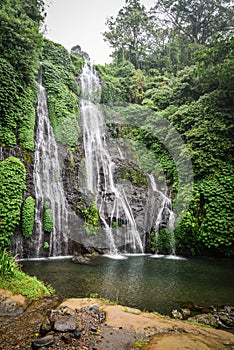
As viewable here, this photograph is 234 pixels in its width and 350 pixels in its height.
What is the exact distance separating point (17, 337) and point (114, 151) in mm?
13658

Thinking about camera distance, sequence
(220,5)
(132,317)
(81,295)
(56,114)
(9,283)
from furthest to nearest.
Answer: (220,5) < (56,114) < (81,295) < (9,283) < (132,317)

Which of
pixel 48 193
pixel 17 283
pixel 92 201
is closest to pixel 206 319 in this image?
pixel 17 283

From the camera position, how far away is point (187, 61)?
2338cm

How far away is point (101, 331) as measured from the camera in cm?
364

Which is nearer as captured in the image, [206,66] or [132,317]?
[132,317]

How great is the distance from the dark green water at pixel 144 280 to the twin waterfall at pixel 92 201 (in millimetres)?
1470

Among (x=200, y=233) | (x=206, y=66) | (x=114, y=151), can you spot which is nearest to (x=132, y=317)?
(x=200, y=233)

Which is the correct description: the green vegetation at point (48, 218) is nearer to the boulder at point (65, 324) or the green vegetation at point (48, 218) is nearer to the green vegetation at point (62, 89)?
the green vegetation at point (62, 89)

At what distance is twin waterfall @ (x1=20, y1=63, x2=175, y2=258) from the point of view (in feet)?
36.7

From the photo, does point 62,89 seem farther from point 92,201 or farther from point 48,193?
point 92,201

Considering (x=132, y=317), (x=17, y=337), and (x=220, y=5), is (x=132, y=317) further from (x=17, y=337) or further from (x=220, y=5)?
(x=220, y=5)

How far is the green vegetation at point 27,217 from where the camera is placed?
33.8ft

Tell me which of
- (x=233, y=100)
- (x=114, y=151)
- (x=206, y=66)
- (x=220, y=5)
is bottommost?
(x=114, y=151)

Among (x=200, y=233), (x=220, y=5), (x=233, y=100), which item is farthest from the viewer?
(x=220, y=5)
